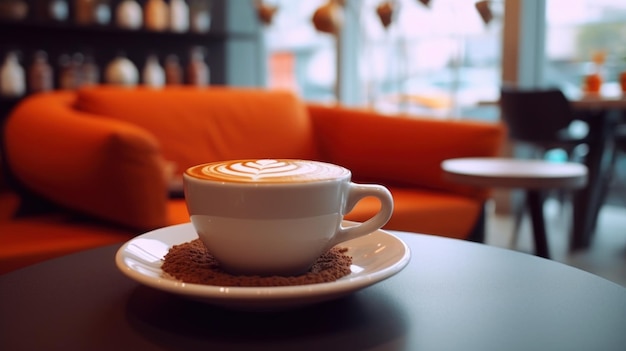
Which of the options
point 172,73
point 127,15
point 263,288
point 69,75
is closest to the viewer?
point 263,288

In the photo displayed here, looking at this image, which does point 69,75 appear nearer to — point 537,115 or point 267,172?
point 537,115

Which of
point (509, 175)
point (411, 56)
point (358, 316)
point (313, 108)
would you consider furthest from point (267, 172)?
point (411, 56)

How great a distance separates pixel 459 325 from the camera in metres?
0.57

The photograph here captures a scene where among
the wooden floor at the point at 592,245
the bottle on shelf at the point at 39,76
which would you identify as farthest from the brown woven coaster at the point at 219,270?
the bottle on shelf at the point at 39,76

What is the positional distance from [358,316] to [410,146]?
5.22 ft

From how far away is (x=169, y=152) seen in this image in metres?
2.20

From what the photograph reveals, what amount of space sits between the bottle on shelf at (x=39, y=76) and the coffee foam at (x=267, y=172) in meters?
2.92

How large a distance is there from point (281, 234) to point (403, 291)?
156mm

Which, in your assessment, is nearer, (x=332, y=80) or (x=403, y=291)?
(x=403, y=291)

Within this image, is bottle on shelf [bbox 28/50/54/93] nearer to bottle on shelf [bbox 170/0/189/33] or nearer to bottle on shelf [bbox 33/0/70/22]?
bottle on shelf [bbox 33/0/70/22]

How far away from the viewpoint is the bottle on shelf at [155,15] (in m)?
3.57

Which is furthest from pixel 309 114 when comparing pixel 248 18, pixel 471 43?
pixel 471 43

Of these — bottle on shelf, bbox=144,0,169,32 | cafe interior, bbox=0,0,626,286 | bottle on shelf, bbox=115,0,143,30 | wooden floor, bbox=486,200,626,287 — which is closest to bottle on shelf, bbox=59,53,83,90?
cafe interior, bbox=0,0,626,286

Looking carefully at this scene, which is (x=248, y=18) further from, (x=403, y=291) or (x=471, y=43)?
(x=403, y=291)
